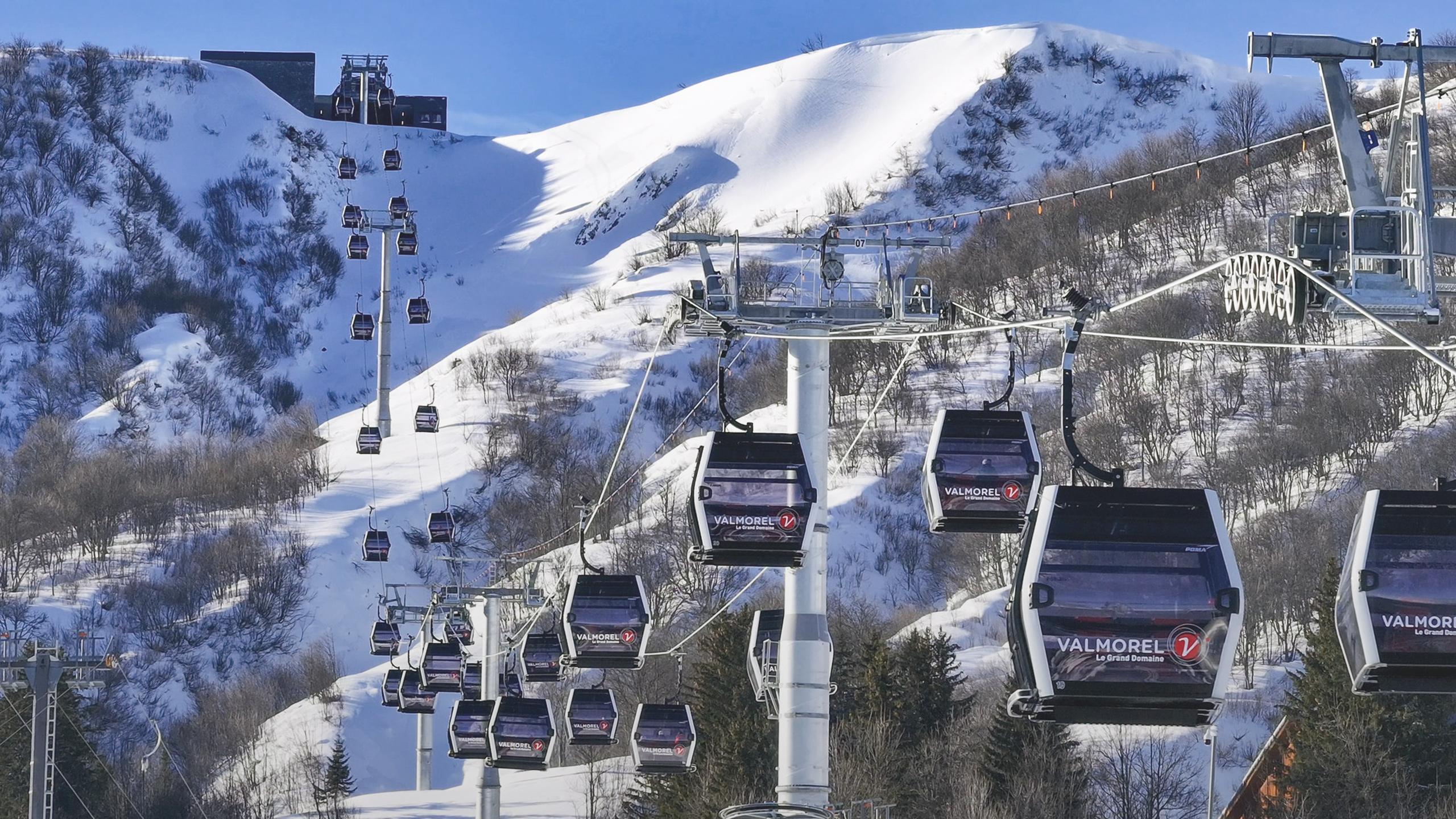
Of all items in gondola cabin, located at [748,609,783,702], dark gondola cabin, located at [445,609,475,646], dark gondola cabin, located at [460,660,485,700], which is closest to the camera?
gondola cabin, located at [748,609,783,702]

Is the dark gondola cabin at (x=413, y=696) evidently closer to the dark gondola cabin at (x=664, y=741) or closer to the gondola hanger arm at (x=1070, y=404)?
the dark gondola cabin at (x=664, y=741)

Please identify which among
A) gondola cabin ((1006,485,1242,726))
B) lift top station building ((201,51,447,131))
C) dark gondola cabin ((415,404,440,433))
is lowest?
gondola cabin ((1006,485,1242,726))

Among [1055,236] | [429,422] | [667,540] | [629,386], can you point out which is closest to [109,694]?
[429,422]

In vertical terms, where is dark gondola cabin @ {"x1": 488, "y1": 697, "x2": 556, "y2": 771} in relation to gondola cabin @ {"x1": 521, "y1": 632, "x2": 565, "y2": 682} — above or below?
below

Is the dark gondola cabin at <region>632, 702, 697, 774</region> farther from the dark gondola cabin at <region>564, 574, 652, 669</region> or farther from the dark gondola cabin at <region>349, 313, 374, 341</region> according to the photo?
the dark gondola cabin at <region>349, 313, 374, 341</region>

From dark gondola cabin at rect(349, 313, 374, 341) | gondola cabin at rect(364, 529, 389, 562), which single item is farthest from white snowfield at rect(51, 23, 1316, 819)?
gondola cabin at rect(364, 529, 389, 562)

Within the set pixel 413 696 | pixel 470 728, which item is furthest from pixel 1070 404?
pixel 413 696

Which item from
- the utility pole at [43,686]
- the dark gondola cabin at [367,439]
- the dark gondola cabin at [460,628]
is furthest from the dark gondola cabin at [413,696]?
the dark gondola cabin at [367,439]

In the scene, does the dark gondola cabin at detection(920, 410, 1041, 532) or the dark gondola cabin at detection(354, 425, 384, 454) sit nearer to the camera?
the dark gondola cabin at detection(920, 410, 1041, 532)
